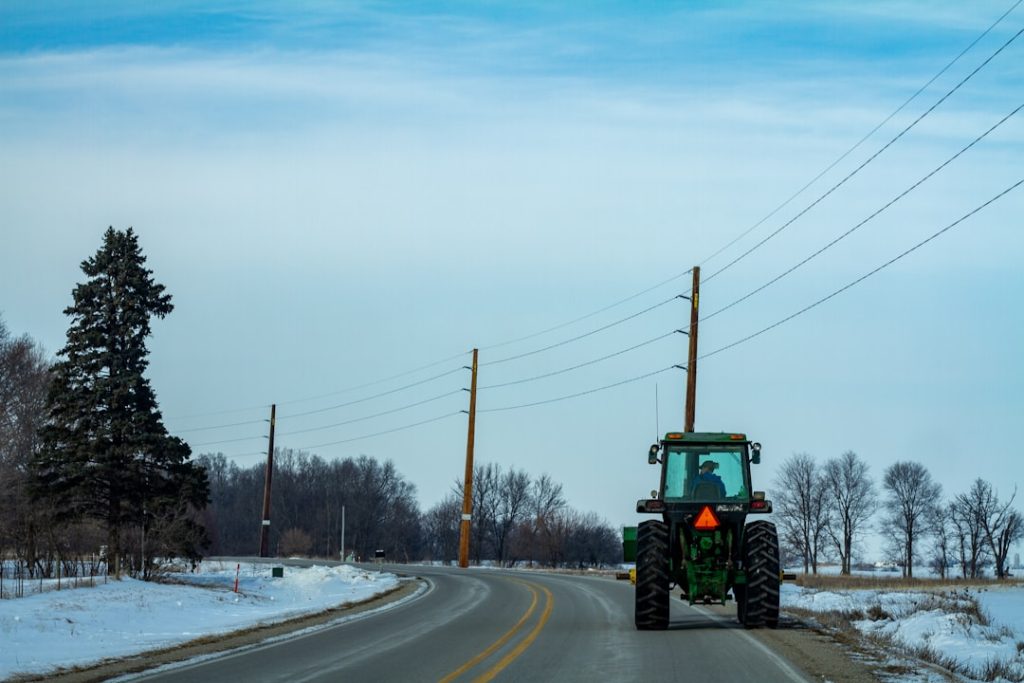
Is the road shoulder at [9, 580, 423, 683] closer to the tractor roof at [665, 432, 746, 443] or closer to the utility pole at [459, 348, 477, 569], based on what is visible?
the tractor roof at [665, 432, 746, 443]

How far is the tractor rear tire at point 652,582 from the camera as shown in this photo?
20.1 metres

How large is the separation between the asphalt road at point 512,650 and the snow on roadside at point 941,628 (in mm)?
2455

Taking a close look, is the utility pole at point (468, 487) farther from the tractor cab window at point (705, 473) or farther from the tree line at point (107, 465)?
the tractor cab window at point (705, 473)

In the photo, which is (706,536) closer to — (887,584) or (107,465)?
(107,465)

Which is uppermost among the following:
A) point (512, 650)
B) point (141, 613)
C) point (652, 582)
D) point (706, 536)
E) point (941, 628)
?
point (706, 536)

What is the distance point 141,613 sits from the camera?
26.2m

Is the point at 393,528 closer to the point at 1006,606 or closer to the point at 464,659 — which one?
the point at 1006,606

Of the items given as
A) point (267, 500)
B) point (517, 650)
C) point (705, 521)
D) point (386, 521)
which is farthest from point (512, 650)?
point (386, 521)

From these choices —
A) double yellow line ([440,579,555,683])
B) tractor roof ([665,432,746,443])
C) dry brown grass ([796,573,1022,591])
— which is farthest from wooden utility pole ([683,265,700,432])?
tractor roof ([665,432,746,443])

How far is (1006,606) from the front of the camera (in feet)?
118

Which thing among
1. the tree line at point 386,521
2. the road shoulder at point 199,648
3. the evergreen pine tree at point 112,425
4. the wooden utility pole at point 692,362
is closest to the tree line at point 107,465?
the evergreen pine tree at point 112,425

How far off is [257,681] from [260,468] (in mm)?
150223

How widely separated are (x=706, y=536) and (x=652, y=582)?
1411 millimetres

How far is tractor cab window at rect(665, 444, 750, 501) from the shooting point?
21.2 meters
